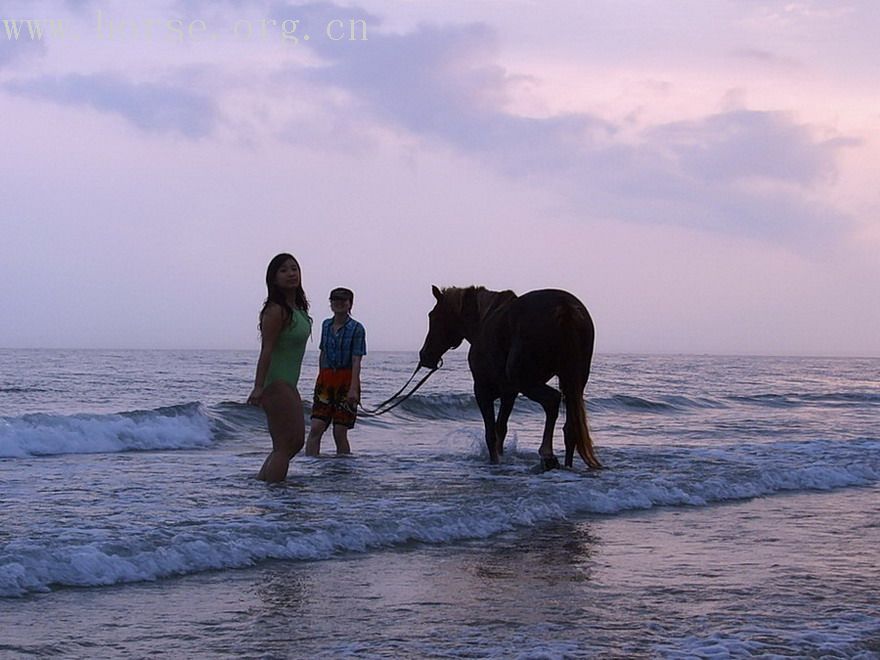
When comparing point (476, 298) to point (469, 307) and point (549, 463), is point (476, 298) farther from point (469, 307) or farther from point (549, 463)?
point (549, 463)

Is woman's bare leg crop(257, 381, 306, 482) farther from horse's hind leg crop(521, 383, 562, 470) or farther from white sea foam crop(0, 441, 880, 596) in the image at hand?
horse's hind leg crop(521, 383, 562, 470)

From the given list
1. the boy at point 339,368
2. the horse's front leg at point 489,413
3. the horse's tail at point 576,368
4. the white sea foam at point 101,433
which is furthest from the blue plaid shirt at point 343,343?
the white sea foam at point 101,433

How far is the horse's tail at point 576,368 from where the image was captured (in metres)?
8.71

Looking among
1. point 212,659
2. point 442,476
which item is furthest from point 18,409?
point 212,659

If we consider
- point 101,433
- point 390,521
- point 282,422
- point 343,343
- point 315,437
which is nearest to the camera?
point 390,521

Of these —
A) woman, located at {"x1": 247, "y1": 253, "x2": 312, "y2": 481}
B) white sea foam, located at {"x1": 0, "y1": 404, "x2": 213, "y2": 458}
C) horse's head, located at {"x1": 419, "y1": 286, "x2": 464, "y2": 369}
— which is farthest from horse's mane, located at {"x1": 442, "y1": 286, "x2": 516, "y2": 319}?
white sea foam, located at {"x1": 0, "y1": 404, "x2": 213, "y2": 458}

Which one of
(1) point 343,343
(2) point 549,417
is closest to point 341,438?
(1) point 343,343

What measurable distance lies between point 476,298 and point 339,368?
158 cm

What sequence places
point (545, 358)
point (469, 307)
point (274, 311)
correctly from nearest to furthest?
point (274, 311) < point (545, 358) < point (469, 307)

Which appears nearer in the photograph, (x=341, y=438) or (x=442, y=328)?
(x=341, y=438)

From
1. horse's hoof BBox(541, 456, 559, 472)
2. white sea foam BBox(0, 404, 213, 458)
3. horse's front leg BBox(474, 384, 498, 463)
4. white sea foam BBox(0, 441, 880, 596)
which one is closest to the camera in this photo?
white sea foam BBox(0, 441, 880, 596)

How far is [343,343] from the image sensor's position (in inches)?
383

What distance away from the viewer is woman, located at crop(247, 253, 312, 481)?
710 cm

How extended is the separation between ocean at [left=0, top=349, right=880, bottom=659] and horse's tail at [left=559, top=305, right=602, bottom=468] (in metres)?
0.34
